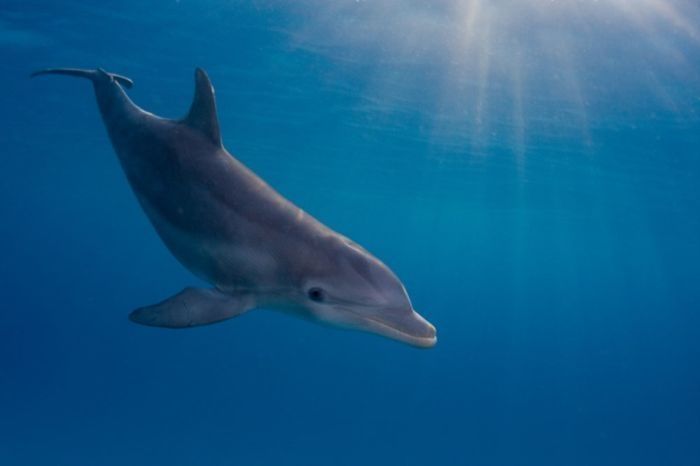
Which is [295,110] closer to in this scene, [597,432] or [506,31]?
[506,31]

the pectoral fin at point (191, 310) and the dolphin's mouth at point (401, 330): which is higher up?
the dolphin's mouth at point (401, 330)

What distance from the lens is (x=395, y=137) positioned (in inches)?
1042

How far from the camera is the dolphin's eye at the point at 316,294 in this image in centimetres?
422

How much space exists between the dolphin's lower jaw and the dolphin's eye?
20cm

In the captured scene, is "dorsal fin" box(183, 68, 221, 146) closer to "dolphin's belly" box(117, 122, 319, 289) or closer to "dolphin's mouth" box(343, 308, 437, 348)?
"dolphin's belly" box(117, 122, 319, 289)

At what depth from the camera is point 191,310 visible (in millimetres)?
4203

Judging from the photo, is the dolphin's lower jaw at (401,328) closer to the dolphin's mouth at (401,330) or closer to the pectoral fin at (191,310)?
the dolphin's mouth at (401,330)

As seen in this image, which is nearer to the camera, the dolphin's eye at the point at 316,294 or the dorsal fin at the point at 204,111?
the dolphin's eye at the point at 316,294

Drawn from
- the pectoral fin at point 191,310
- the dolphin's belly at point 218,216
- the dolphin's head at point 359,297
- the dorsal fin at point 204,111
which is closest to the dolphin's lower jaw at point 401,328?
the dolphin's head at point 359,297

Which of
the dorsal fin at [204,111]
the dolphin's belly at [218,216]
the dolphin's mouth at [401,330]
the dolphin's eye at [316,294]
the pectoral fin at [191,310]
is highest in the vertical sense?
the dorsal fin at [204,111]

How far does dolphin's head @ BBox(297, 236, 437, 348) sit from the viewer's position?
395 cm

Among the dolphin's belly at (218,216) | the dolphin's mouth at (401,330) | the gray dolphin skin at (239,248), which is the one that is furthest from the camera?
the dolphin's belly at (218,216)

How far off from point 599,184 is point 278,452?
20140mm

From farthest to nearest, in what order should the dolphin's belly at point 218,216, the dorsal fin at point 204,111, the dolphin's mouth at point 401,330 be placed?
the dorsal fin at point 204,111 → the dolphin's belly at point 218,216 → the dolphin's mouth at point 401,330
